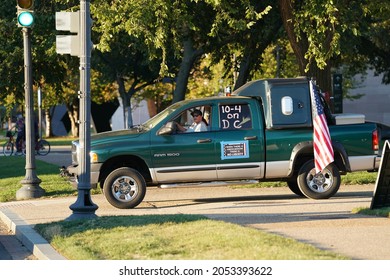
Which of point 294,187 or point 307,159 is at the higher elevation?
point 307,159

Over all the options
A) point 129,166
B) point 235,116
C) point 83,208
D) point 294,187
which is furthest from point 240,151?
point 83,208

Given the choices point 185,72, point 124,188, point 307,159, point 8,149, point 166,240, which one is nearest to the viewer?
point 166,240

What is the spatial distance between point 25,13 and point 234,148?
438cm

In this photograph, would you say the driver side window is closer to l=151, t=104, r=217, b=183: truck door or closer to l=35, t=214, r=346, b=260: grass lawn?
l=151, t=104, r=217, b=183: truck door

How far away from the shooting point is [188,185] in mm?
18328

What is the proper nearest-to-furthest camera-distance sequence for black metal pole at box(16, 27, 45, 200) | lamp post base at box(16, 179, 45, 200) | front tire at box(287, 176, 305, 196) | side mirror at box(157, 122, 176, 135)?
side mirror at box(157, 122, 176, 135) < front tire at box(287, 176, 305, 196) < black metal pole at box(16, 27, 45, 200) < lamp post base at box(16, 179, 45, 200)

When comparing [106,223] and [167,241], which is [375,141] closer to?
[106,223]

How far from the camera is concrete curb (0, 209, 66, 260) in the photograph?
11727mm

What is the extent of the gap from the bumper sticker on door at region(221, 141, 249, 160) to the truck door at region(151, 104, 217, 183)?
20cm

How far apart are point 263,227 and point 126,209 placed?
4.62m

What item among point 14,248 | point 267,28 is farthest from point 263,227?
point 267,28

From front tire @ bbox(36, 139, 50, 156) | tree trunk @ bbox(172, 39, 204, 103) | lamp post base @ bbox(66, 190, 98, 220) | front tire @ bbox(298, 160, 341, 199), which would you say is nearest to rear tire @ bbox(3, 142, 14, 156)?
front tire @ bbox(36, 139, 50, 156)

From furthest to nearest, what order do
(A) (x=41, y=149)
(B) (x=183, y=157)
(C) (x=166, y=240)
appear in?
(A) (x=41, y=149) < (B) (x=183, y=157) < (C) (x=166, y=240)

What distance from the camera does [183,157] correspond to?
18.2 m
